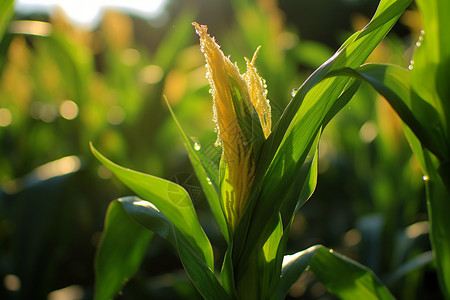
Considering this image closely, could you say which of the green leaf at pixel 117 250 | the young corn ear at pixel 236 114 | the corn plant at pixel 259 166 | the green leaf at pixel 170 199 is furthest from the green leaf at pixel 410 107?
the green leaf at pixel 117 250

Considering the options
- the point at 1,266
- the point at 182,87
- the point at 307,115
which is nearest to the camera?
the point at 307,115

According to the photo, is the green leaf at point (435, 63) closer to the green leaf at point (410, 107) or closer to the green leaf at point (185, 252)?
the green leaf at point (410, 107)

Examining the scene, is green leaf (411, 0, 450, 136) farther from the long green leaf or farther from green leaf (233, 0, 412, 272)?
Answer: green leaf (233, 0, 412, 272)

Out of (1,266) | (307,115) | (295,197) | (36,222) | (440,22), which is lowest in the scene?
(1,266)

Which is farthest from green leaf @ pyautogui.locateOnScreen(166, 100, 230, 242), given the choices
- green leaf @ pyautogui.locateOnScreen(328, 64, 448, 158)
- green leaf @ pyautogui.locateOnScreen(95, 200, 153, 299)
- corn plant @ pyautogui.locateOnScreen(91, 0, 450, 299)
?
green leaf @ pyautogui.locateOnScreen(328, 64, 448, 158)

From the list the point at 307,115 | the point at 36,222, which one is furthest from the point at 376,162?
the point at 307,115

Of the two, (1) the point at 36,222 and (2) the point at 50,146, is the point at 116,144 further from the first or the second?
(1) the point at 36,222
